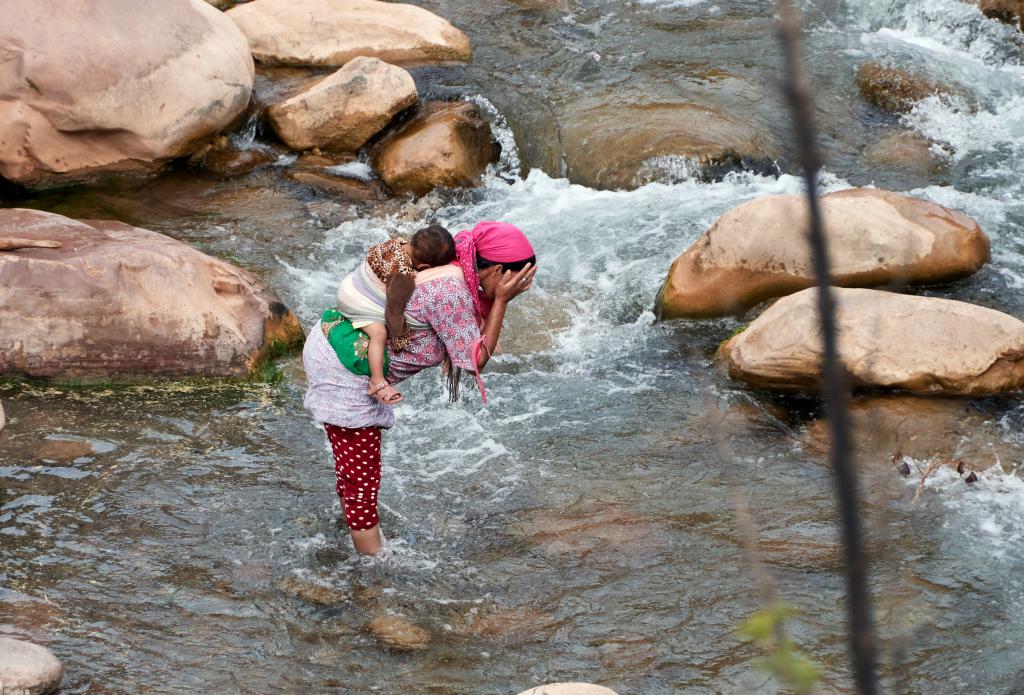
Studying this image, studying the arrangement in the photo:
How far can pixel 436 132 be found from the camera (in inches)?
380

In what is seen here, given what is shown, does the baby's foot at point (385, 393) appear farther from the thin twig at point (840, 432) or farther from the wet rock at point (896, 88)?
the wet rock at point (896, 88)

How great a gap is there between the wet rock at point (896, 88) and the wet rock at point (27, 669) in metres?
8.76

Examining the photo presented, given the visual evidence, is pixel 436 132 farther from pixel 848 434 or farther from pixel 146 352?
pixel 848 434

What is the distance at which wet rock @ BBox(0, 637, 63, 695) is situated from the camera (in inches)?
150

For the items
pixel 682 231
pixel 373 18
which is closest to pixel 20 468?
pixel 682 231

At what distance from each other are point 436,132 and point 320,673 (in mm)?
6107

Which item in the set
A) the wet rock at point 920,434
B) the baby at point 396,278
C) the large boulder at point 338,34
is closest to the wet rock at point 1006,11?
the large boulder at point 338,34

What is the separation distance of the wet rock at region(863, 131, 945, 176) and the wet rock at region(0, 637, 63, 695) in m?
7.80

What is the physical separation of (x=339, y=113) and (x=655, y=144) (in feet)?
8.59

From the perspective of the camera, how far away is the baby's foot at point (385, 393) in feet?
14.7

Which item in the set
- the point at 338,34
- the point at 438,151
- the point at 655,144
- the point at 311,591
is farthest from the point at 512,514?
the point at 338,34

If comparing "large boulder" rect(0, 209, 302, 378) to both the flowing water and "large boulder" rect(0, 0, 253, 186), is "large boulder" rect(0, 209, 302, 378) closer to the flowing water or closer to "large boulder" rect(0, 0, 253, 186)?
the flowing water

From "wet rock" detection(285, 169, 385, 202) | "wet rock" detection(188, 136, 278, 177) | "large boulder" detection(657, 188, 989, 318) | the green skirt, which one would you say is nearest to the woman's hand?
the green skirt

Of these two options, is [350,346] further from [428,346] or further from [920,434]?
[920,434]
